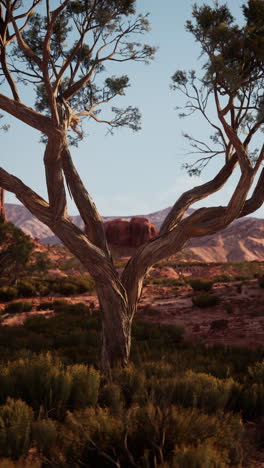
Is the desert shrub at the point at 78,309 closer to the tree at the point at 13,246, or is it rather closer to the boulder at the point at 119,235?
the tree at the point at 13,246

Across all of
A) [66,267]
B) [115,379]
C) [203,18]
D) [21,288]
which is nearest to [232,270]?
[66,267]

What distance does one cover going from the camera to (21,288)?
18906mm

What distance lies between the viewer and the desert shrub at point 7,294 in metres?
17.5

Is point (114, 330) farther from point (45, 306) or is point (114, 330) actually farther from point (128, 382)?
point (45, 306)

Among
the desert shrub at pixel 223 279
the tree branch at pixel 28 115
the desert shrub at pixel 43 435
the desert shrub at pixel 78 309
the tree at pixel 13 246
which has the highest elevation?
the tree branch at pixel 28 115

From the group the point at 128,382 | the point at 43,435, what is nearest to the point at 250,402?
the point at 128,382

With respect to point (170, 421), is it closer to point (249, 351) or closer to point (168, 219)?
point (168, 219)

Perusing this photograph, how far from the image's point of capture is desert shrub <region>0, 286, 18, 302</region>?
57.5 feet

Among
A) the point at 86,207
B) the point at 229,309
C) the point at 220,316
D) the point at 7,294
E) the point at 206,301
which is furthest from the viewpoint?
the point at 7,294

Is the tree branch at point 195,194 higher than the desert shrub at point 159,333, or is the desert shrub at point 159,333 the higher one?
the tree branch at point 195,194

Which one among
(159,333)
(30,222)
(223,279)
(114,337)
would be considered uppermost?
(30,222)

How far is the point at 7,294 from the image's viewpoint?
57.9ft

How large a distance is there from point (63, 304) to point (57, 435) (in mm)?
12922

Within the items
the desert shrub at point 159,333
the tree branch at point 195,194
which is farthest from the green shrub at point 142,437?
the desert shrub at point 159,333
